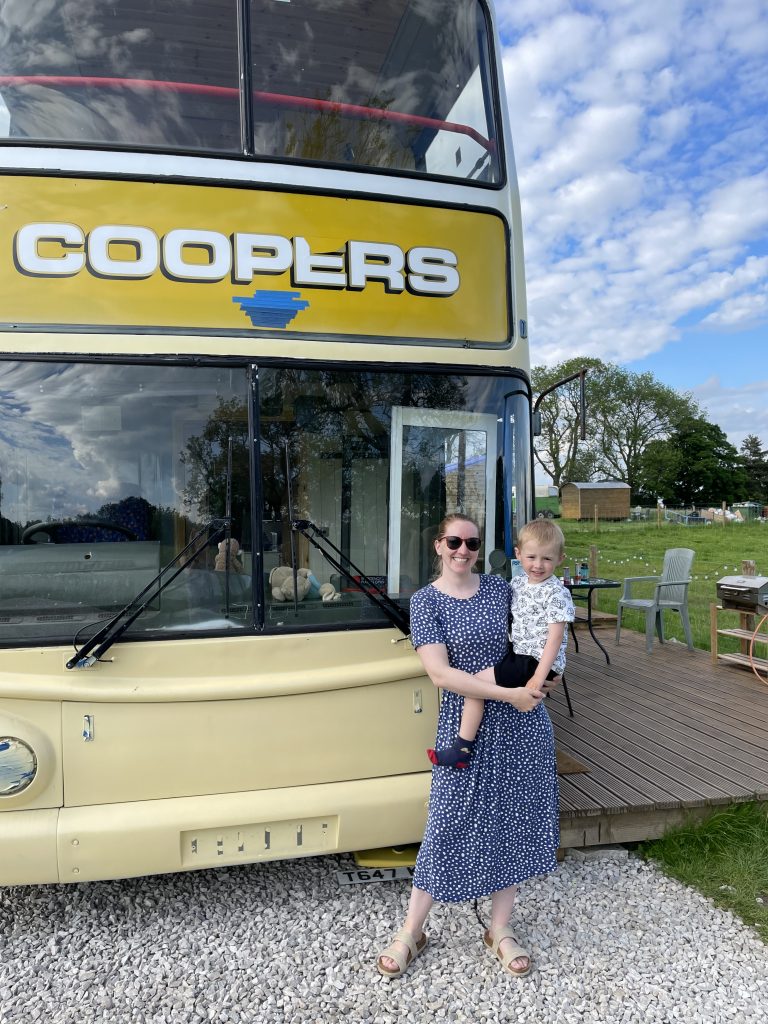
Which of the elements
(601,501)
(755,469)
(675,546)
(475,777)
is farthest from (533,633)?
(755,469)

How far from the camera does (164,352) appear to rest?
2.75 m

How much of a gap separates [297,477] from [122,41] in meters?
2.01

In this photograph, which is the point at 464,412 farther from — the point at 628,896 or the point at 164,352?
the point at 628,896

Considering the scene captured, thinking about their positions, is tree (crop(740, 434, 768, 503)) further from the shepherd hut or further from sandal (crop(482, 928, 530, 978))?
sandal (crop(482, 928, 530, 978))

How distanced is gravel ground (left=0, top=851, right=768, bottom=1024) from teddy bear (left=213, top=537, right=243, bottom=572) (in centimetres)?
148

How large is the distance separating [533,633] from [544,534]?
0.35 meters

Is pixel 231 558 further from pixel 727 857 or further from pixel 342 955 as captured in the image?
pixel 727 857

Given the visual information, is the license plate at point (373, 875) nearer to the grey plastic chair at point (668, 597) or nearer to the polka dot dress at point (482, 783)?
the polka dot dress at point (482, 783)

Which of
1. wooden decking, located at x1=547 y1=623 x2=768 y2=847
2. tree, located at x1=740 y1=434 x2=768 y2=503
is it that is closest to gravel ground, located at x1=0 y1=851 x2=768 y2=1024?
wooden decking, located at x1=547 y1=623 x2=768 y2=847

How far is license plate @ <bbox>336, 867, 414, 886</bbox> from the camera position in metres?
3.29

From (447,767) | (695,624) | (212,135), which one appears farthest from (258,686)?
(695,624)

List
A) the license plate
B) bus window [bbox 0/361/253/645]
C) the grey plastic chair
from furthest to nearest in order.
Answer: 1. the grey plastic chair
2. the license plate
3. bus window [bbox 0/361/253/645]

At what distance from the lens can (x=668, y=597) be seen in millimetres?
7984

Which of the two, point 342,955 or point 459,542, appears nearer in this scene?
point 459,542
